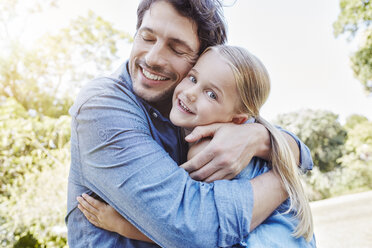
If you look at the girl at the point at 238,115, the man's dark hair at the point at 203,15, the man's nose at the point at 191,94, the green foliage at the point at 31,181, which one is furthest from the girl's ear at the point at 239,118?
the green foliage at the point at 31,181

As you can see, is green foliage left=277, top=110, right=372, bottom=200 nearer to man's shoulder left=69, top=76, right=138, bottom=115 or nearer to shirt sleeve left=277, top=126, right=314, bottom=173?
shirt sleeve left=277, top=126, right=314, bottom=173

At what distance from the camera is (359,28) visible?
33.3 ft

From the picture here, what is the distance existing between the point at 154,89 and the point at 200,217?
0.92m

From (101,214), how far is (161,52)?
0.99m

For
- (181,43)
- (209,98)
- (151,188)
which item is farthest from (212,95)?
(151,188)

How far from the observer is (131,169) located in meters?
1.24

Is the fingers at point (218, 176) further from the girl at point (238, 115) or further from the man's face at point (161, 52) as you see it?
the man's face at point (161, 52)

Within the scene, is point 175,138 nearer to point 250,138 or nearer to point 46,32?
point 250,138

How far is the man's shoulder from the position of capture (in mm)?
1402

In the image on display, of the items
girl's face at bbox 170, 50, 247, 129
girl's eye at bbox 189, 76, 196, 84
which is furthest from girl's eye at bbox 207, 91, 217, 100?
girl's eye at bbox 189, 76, 196, 84

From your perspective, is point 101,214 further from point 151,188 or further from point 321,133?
point 321,133

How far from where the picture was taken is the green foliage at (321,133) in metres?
14.9

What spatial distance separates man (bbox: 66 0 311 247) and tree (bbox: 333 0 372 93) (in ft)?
32.7

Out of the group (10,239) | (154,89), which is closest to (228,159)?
(154,89)
